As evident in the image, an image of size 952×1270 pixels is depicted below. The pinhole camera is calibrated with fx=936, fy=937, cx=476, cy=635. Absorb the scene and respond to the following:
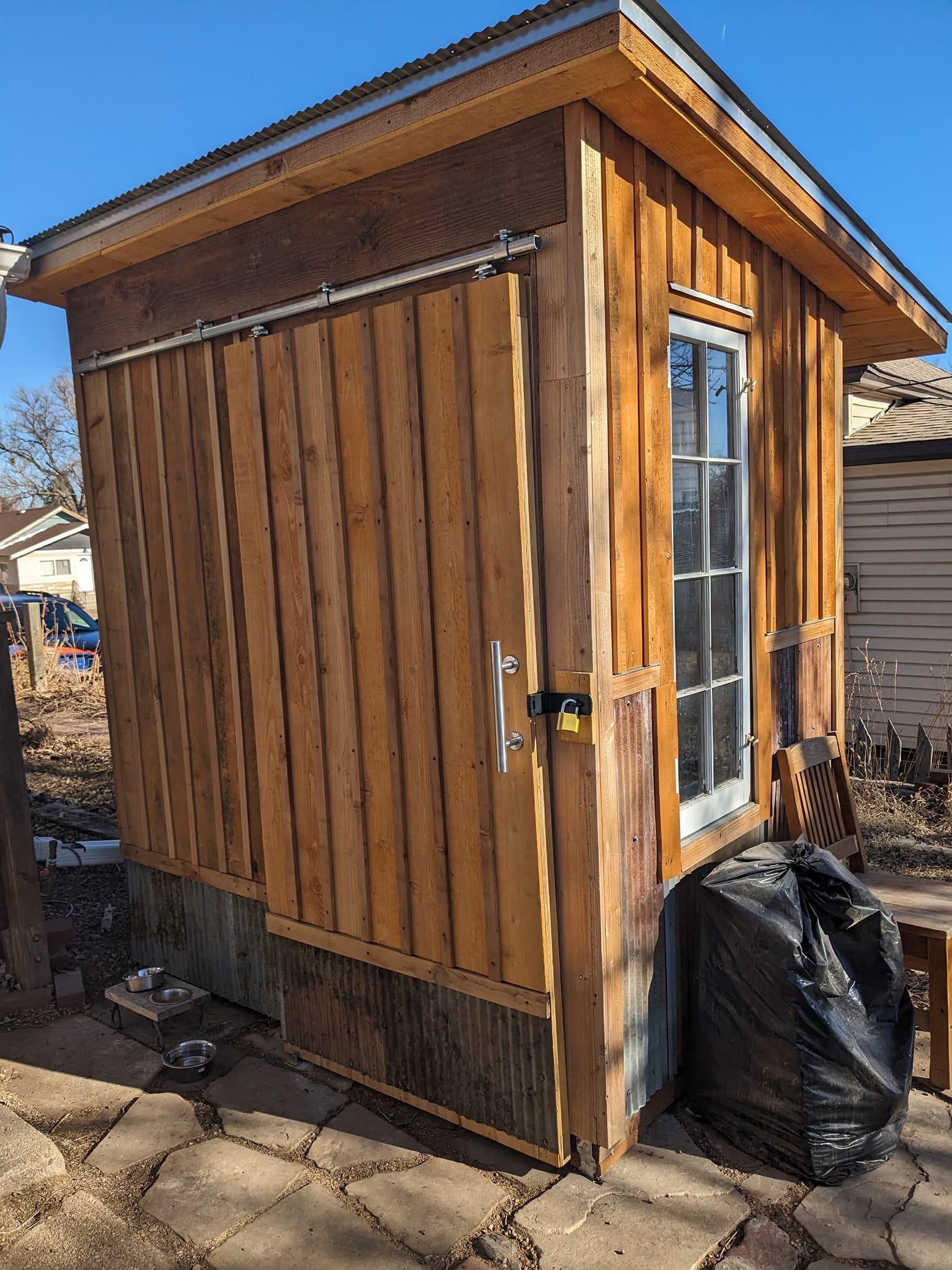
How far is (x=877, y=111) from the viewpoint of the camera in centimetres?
1473

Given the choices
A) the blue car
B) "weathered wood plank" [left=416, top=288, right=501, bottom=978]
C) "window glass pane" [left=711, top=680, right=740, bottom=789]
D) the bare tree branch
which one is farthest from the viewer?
the bare tree branch

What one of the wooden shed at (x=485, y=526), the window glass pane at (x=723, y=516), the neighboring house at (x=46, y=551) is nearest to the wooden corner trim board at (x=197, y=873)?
the wooden shed at (x=485, y=526)

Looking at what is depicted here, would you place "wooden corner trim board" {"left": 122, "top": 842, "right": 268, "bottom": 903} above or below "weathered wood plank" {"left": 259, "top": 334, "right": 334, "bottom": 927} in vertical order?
below

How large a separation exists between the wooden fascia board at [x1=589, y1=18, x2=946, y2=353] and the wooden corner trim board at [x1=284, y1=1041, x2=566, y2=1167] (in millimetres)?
2805

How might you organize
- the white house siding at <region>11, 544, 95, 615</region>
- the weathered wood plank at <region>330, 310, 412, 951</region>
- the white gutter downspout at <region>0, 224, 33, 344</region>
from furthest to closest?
the white house siding at <region>11, 544, 95, 615</region>, the white gutter downspout at <region>0, 224, 33, 344</region>, the weathered wood plank at <region>330, 310, 412, 951</region>

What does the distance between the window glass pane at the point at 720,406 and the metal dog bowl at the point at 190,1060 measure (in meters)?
2.67

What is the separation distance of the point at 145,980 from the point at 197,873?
436mm

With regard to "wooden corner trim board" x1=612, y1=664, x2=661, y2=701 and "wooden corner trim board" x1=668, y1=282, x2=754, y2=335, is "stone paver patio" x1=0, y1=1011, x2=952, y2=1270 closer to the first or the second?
"wooden corner trim board" x1=612, y1=664, x2=661, y2=701

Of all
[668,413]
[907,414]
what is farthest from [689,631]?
[907,414]

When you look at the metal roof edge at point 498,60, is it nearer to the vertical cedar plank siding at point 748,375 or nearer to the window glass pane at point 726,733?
the vertical cedar plank siding at point 748,375

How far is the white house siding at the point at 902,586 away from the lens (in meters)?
8.33

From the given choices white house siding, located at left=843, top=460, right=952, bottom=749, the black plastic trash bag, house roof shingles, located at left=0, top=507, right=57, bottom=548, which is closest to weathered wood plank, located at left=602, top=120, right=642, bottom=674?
the black plastic trash bag

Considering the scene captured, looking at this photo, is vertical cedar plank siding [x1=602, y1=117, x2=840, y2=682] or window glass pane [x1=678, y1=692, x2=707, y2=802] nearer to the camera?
vertical cedar plank siding [x1=602, y1=117, x2=840, y2=682]

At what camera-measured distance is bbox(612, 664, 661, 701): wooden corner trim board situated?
8.47ft
